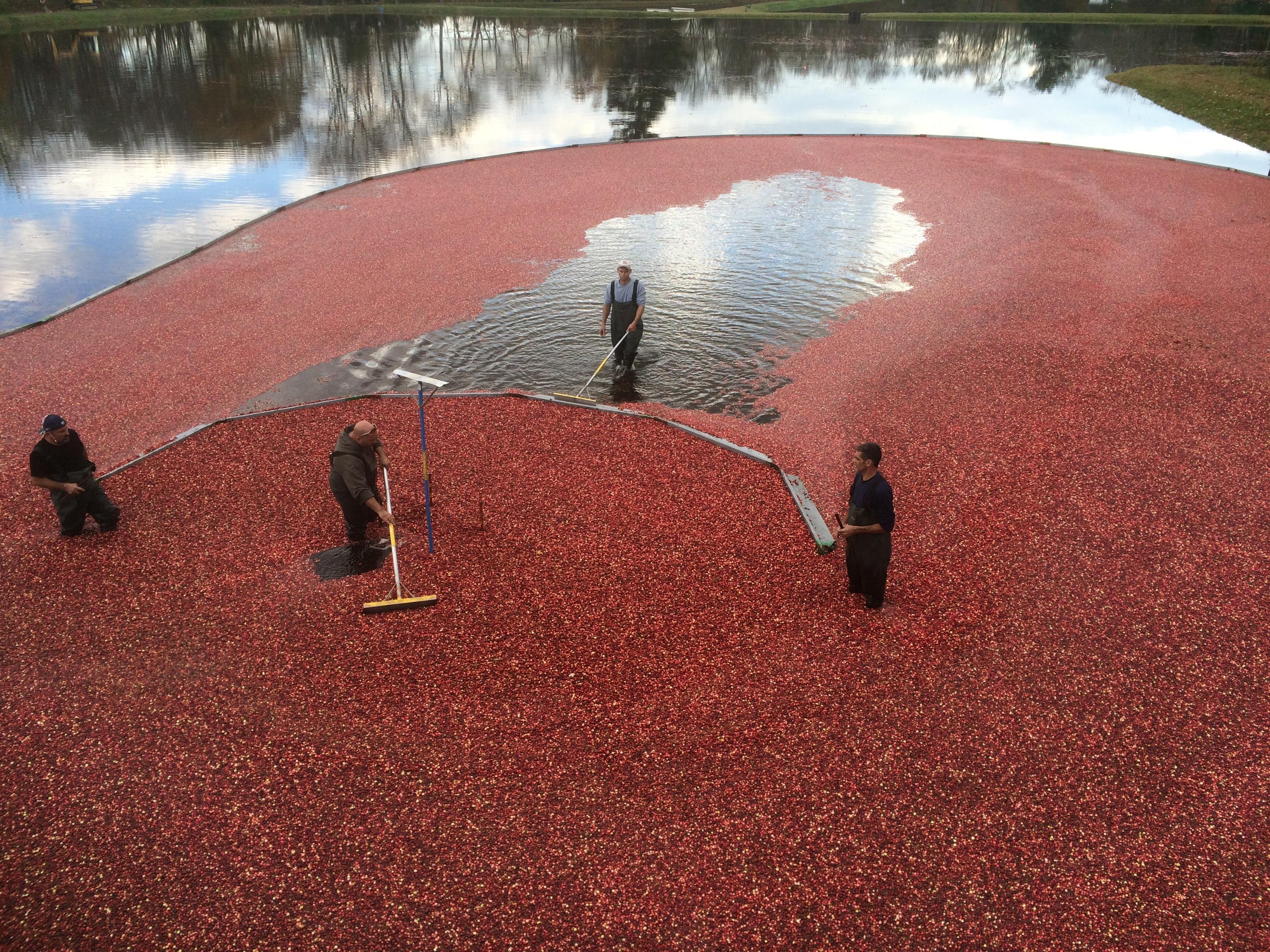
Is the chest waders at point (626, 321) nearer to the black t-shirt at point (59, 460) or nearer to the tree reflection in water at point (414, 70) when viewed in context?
the black t-shirt at point (59, 460)

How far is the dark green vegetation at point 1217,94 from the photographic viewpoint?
104 feet

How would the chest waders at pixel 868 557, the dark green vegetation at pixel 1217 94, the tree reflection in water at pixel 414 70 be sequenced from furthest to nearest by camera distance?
Result: the dark green vegetation at pixel 1217 94 < the tree reflection in water at pixel 414 70 < the chest waders at pixel 868 557

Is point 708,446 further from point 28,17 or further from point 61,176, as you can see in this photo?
point 28,17

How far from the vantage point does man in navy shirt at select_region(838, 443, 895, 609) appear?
6996mm

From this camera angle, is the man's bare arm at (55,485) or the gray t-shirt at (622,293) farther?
the gray t-shirt at (622,293)

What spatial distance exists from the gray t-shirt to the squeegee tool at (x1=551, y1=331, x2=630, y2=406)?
54cm

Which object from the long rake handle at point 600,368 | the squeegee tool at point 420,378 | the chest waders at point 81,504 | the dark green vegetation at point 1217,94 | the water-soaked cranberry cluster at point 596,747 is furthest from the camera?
the dark green vegetation at point 1217,94

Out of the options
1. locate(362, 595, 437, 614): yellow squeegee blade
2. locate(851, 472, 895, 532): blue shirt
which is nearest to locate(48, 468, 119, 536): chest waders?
locate(362, 595, 437, 614): yellow squeegee blade

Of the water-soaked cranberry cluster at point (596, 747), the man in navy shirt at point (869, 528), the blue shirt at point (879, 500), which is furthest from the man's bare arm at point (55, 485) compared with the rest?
the blue shirt at point (879, 500)

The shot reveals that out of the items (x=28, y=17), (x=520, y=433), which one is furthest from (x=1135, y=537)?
(x=28, y=17)

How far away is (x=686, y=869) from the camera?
5.21 meters

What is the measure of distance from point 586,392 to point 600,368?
0.43 m

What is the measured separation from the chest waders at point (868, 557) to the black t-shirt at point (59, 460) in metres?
7.74

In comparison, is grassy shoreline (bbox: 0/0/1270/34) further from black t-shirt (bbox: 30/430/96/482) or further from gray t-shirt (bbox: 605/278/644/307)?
black t-shirt (bbox: 30/430/96/482)
